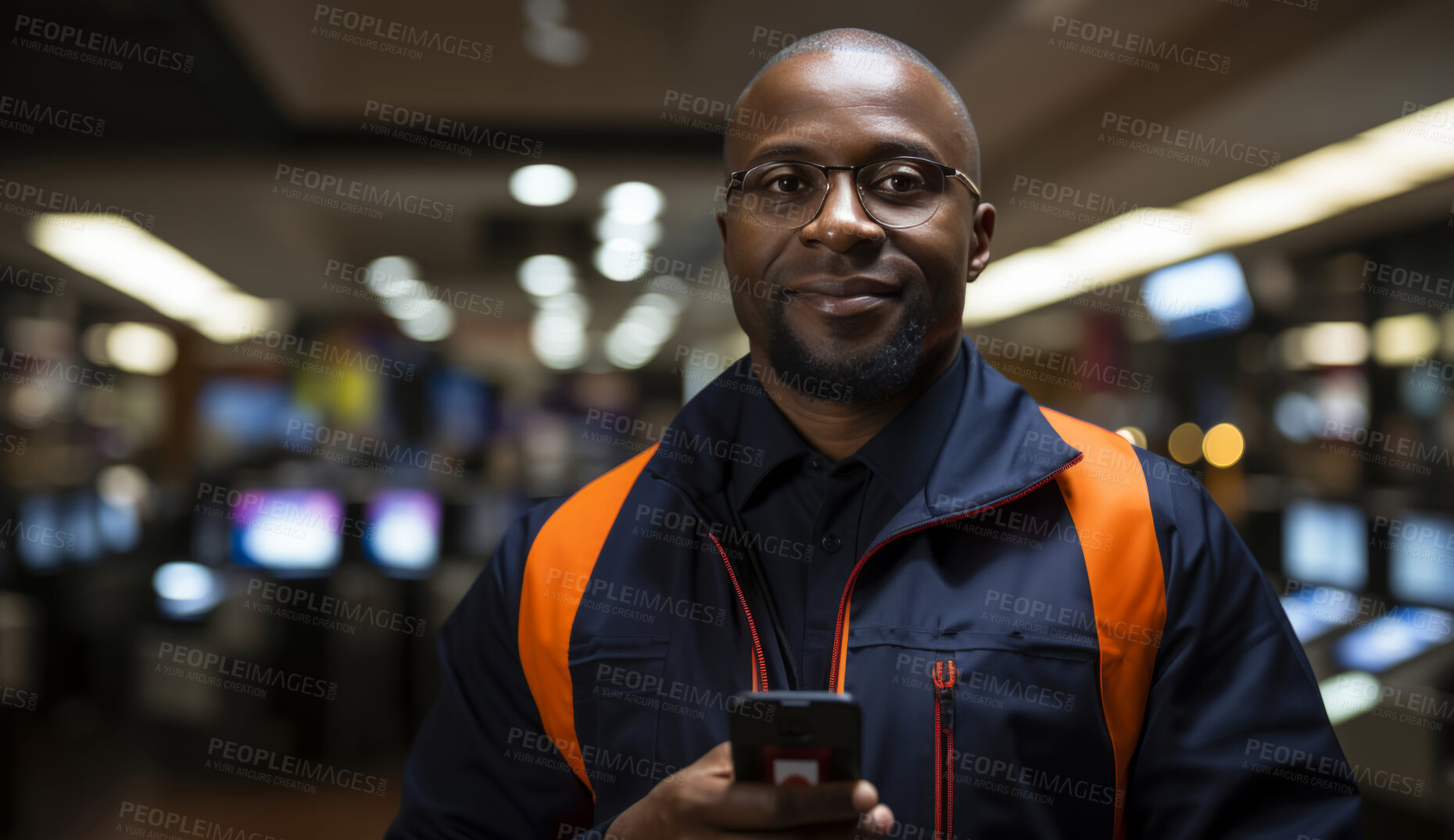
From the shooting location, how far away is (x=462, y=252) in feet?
24.2

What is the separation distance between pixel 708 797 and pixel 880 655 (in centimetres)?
31

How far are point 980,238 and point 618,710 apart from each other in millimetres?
855

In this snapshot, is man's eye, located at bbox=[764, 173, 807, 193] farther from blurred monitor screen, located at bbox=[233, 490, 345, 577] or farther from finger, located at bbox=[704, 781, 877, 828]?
blurred monitor screen, located at bbox=[233, 490, 345, 577]

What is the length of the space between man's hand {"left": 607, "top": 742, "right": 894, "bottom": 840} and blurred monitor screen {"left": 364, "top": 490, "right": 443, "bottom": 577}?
15.9ft

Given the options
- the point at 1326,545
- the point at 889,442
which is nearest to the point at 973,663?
the point at 889,442

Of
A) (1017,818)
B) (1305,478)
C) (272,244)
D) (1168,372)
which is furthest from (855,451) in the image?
(272,244)

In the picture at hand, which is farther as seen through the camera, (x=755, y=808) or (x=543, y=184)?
(x=543, y=184)

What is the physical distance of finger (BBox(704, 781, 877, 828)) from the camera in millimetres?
831

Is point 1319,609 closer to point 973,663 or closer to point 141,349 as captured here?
point 973,663

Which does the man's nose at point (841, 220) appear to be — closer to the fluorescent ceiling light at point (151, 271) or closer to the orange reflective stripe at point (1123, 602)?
the orange reflective stripe at point (1123, 602)

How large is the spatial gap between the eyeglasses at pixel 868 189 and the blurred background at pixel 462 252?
3.22m

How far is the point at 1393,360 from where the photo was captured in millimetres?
4516

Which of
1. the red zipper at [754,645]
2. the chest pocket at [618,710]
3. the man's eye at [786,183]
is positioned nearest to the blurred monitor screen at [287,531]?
the chest pocket at [618,710]

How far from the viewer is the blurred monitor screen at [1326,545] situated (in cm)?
433
